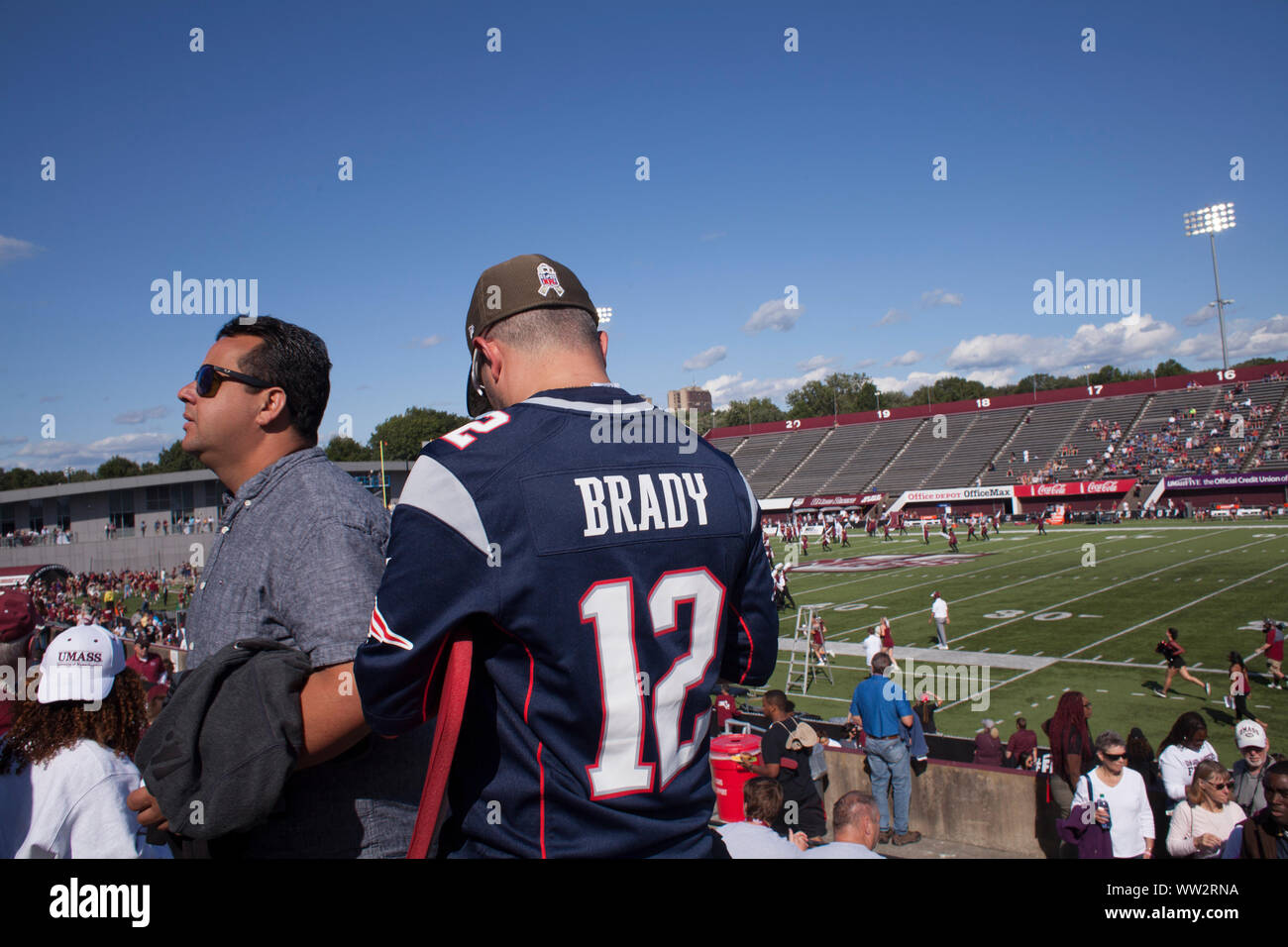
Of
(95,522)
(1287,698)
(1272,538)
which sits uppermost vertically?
(95,522)

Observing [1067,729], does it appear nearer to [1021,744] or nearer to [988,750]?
[988,750]

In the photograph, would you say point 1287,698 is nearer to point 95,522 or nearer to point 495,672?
point 495,672

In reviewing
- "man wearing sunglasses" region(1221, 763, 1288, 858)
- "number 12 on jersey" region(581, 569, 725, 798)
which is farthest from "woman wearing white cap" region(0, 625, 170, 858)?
"man wearing sunglasses" region(1221, 763, 1288, 858)

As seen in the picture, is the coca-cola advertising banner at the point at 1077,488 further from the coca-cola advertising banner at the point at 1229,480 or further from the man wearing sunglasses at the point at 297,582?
the man wearing sunglasses at the point at 297,582

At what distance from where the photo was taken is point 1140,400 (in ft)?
209

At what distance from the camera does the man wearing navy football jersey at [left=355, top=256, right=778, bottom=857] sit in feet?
4.60

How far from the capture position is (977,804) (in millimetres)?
8398

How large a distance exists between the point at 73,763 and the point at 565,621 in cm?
241

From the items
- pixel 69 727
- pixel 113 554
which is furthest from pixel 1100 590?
pixel 113 554

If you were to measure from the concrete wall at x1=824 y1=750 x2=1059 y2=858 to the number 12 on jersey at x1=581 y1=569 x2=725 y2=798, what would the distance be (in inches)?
303

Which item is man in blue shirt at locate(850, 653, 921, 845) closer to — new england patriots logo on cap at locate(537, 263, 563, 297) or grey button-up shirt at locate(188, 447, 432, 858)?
grey button-up shirt at locate(188, 447, 432, 858)
